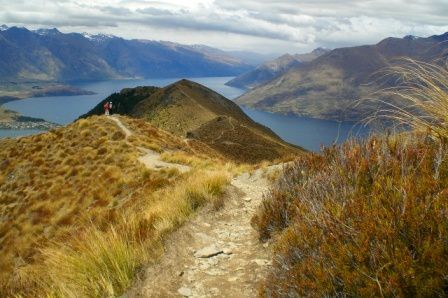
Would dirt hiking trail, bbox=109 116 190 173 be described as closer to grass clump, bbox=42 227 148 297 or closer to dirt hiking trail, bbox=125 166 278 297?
dirt hiking trail, bbox=125 166 278 297

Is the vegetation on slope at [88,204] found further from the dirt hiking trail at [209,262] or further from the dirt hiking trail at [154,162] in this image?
the dirt hiking trail at [154,162]

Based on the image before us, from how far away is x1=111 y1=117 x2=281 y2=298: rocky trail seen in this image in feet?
19.4

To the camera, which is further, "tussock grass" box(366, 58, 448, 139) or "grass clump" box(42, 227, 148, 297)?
"tussock grass" box(366, 58, 448, 139)

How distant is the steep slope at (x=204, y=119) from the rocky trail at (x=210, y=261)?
40.5 m

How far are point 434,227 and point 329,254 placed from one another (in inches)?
38.9

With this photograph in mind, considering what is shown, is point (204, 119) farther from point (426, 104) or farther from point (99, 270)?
point (99, 270)

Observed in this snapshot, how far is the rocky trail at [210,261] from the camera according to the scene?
19.4 ft

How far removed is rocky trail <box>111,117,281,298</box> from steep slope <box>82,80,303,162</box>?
4047 centimetres

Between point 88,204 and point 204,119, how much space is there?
83404 millimetres

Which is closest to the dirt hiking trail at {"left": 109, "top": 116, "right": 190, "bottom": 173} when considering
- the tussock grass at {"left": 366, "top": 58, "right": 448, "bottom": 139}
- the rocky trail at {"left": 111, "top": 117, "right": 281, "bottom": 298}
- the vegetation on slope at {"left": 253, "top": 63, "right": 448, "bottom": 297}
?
the rocky trail at {"left": 111, "top": 117, "right": 281, "bottom": 298}

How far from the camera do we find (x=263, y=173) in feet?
59.9

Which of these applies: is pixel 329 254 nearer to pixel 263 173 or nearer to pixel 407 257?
pixel 407 257

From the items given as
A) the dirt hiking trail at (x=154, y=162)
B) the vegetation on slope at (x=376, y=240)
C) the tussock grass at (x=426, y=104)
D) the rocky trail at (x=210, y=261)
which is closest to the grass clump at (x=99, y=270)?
the rocky trail at (x=210, y=261)

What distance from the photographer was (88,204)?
20.8m
